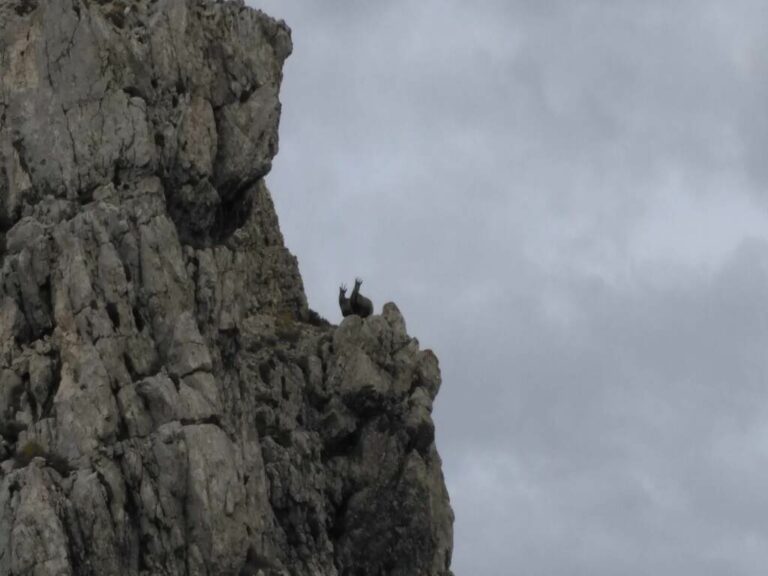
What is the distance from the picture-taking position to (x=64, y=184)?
18612cm

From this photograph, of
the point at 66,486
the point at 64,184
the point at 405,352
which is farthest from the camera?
the point at 405,352

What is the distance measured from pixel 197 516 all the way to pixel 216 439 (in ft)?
13.5

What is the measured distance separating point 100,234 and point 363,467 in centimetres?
2149

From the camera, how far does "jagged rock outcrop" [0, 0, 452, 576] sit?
177 metres

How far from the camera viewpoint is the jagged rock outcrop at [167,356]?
580ft

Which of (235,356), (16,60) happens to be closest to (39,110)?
(16,60)

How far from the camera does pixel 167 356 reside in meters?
182

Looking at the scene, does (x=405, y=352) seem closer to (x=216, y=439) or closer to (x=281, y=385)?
(x=281, y=385)

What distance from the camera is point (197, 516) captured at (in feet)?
583

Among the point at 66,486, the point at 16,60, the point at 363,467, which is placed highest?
the point at 16,60

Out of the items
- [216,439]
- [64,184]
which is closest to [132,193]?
[64,184]

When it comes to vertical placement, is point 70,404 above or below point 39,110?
below

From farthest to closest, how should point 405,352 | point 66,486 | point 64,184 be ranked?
point 405,352
point 64,184
point 66,486

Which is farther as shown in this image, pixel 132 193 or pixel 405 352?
pixel 405 352
